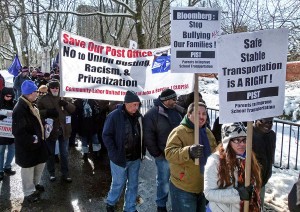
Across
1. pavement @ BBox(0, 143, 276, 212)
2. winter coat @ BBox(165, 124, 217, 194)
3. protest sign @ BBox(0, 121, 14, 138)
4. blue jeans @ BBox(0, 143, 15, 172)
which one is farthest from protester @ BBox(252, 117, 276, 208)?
blue jeans @ BBox(0, 143, 15, 172)

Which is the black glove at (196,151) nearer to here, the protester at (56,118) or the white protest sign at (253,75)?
the white protest sign at (253,75)

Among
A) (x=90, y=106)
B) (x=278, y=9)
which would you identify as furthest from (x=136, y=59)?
(x=278, y=9)

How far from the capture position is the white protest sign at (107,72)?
5.40 m

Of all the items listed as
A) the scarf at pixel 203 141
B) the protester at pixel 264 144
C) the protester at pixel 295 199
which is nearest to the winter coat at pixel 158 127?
the scarf at pixel 203 141

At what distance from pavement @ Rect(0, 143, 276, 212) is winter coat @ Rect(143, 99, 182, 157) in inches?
44.1

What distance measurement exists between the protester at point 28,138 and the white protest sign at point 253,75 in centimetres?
350

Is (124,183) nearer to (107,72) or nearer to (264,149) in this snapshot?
(107,72)

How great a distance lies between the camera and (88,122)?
762 cm

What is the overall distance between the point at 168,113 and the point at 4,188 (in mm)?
3346

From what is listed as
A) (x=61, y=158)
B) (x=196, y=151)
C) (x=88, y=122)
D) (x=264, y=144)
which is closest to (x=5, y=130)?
(x=61, y=158)

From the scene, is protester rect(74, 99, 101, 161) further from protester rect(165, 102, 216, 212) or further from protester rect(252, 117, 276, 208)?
protester rect(252, 117, 276, 208)

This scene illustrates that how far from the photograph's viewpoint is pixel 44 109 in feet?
20.2

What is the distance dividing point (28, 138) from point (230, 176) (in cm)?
348

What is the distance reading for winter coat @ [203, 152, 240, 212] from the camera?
2.93 meters
